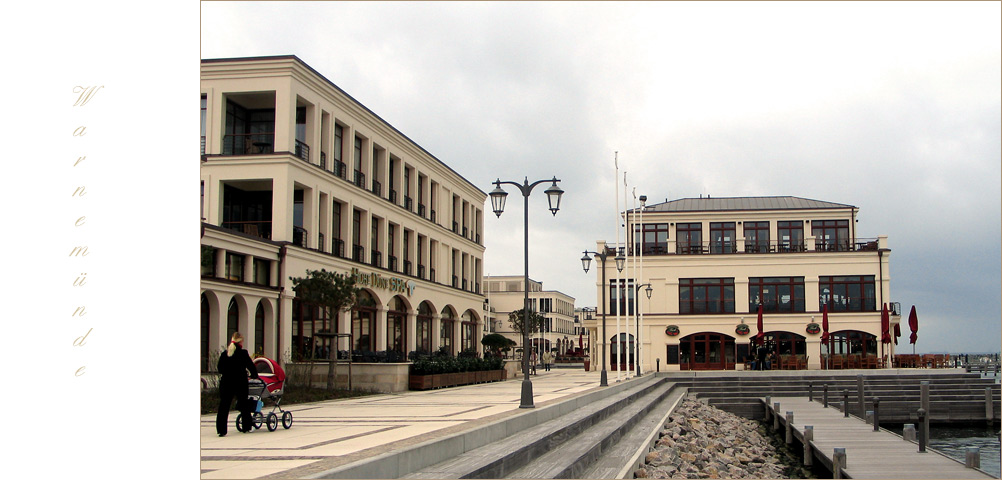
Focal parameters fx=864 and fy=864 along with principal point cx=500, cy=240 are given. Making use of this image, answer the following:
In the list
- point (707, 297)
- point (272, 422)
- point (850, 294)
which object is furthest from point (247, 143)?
point (850, 294)

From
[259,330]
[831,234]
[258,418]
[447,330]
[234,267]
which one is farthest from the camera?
[831,234]

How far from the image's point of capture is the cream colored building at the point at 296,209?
2570cm

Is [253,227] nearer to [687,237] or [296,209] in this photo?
[296,209]

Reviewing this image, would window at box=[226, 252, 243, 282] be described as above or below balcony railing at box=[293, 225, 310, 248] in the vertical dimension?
below

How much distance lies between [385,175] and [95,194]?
106 ft

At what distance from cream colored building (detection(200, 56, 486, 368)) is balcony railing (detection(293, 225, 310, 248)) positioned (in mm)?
48

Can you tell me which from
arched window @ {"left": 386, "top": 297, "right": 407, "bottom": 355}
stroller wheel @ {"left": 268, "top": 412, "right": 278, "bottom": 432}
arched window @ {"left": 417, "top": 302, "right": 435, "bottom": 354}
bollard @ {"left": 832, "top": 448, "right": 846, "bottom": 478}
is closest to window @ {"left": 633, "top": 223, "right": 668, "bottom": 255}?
arched window @ {"left": 417, "top": 302, "right": 435, "bottom": 354}

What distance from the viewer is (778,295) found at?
5244 centimetres

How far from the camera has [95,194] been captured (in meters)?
5.78

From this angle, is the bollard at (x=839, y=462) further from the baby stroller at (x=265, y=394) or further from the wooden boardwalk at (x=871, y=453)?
the baby stroller at (x=265, y=394)

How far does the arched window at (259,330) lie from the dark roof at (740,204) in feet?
111

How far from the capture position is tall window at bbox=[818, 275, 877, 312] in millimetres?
51438

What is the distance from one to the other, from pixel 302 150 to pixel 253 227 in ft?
10.6

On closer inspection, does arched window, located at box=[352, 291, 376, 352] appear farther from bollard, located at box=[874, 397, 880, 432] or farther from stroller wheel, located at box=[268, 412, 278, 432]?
stroller wheel, located at box=[268, 412, 278, 432]
